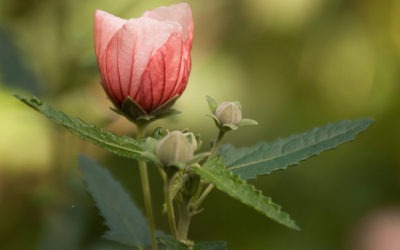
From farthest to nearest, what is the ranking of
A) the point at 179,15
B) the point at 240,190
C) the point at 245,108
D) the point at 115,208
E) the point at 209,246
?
the point at 245,108
the point at 115,208
the point at 179,15
the point at 209,246
the point at 240,190

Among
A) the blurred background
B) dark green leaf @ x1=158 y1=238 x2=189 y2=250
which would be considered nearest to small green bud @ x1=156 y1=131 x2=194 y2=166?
dark green leaf @ x1=158 y1=238 x2=189 y2=250

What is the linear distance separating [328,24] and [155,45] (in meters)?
2.05

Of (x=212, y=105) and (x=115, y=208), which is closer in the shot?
(x=212, y=105)

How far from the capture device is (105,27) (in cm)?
116

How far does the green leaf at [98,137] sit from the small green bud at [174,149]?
0.02m

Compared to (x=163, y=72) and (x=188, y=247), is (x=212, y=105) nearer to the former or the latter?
(x=163, y=72)

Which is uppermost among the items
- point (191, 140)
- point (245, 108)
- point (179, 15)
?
point (245, 108)

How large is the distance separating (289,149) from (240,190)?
8.7 inches

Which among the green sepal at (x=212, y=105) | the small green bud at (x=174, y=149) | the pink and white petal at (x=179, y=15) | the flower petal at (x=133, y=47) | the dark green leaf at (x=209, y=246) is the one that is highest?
the pink and white petal at (x=179, y=15)

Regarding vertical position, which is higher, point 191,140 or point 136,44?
point 136,44

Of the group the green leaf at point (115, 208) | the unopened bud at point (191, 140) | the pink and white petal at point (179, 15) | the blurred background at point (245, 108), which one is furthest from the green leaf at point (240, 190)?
the blurred background at point (245, 108)

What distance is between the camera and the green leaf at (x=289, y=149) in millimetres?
1174

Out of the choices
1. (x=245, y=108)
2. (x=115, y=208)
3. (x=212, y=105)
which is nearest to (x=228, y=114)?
(x=212, y=105)

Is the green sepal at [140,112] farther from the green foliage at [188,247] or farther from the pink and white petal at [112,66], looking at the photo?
the green foliage at [188,247]
